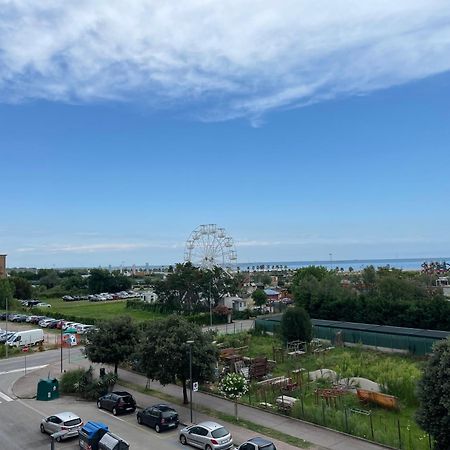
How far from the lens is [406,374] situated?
2955cm

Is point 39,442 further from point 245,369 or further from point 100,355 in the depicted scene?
point 245,369

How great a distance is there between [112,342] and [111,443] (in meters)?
13.5

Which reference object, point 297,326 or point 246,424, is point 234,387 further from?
point 297,326

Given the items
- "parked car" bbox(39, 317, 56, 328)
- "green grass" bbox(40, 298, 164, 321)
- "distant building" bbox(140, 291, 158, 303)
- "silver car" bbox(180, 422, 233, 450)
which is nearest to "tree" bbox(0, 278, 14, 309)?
"green grass" bbox(40, 298, 164, 321)

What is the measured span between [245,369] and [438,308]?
25319 millimetres

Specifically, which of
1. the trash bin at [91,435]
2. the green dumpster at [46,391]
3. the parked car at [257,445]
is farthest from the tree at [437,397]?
the green dumpster at [46,391]

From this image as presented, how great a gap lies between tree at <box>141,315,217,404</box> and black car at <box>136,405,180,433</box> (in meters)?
2.50

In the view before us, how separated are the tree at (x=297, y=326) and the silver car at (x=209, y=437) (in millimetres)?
22704

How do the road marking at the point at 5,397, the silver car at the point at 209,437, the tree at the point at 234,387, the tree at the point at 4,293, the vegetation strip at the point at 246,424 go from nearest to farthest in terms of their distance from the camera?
the silver car at the point at 209,437, the vegetation strip at the point at 246,424, the tree at the point at 234,387, the road marking at the point at 5,397, the tree at the point at 4,293

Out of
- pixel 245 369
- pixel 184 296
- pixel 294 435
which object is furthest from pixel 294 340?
pixel 184 296

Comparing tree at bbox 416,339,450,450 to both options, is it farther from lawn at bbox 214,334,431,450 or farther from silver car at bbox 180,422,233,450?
silver car at bbox 180,422,233,450

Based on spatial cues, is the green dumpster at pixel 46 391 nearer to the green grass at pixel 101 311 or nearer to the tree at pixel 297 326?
the tree at pixel 297 326

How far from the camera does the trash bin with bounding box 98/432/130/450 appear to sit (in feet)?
61.1

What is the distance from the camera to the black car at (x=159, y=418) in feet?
74.7
